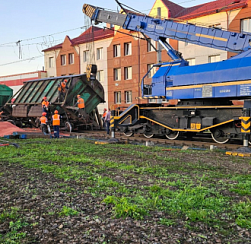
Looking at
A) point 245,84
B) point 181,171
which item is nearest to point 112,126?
point 245,84

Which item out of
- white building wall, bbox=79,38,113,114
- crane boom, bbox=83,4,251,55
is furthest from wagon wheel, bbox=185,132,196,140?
white building wall, bbox=79,38,113,114

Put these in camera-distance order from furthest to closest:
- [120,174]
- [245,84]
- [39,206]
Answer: [245,84] → [120,174] → [39,206]

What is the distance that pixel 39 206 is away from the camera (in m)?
3.78

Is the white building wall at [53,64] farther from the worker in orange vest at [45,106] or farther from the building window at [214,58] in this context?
the worker in orange vest at [45,106]

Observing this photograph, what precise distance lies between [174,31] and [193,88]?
2.71 meters

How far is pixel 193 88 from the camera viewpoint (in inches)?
425

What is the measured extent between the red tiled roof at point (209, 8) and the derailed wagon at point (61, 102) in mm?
12732

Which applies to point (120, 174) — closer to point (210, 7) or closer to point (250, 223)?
point (250, 223)

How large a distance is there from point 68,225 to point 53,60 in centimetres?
3793

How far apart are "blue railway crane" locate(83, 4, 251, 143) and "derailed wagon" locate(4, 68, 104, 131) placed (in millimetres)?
4254

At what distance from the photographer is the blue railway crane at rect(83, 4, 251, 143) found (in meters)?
9.66

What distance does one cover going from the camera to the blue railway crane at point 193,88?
9664 millimetres

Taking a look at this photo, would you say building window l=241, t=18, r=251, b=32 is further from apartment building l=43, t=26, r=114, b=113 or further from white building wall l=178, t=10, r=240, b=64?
apartment building l=43, t=26, r=114, b=113

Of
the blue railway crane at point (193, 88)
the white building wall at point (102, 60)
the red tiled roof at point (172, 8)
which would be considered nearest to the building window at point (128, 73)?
the white building wall at point (102, 60)
